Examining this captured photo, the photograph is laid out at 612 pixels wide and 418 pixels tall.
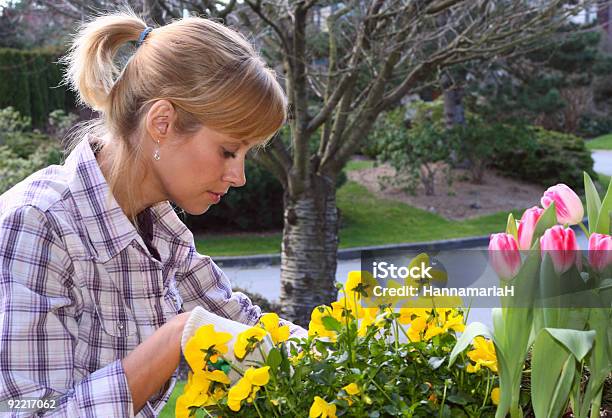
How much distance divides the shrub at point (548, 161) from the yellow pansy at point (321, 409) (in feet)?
43.5

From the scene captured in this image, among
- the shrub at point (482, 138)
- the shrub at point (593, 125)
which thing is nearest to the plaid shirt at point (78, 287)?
the shrub at point (482, 138)

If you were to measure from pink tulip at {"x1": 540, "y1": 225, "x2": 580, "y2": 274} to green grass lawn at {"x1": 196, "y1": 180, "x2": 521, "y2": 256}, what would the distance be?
9.47 m

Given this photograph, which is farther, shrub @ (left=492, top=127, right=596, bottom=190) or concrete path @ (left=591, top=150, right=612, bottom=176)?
concrete path @ (left=591, top=150, right=612, bottom=176)

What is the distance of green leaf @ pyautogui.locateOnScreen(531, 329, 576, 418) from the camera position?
3.92ft

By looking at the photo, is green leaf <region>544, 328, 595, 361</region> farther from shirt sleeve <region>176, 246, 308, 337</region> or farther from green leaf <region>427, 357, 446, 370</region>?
shirt sleeve <region>176, 246, 308, 337</region>

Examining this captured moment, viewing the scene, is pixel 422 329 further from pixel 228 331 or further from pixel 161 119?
pixel 161 119

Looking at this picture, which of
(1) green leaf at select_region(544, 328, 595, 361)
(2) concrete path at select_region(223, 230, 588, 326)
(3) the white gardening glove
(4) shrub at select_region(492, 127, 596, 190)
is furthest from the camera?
(4) shrub at select_region(492, 127, 596, 190)

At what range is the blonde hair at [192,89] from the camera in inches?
64.9

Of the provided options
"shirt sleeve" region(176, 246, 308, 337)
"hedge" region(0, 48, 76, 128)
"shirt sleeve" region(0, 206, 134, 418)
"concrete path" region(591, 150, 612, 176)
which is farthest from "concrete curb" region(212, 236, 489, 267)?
"shirt sleeve" region(0, 206, 134, 418)

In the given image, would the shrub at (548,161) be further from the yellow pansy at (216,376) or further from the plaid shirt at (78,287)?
the yellow pansy at (216,376)

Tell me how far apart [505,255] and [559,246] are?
75 millimetres

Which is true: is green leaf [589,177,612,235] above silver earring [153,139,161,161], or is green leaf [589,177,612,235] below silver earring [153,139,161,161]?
below

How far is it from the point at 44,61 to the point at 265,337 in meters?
14.9

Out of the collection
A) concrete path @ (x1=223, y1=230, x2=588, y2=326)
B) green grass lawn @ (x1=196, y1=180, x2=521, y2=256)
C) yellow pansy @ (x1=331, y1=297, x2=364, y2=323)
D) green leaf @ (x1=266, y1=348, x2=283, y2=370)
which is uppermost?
yellow pansy @ (x1=331, y1=297, x2=364, y2=323)
